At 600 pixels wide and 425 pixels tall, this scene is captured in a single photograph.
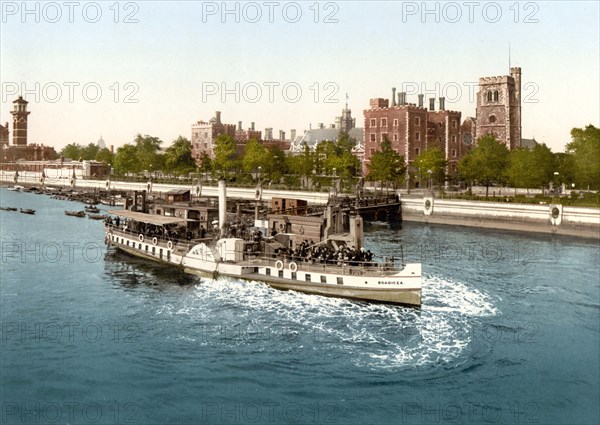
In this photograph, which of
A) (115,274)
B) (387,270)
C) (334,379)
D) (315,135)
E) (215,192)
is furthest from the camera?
(315,135)

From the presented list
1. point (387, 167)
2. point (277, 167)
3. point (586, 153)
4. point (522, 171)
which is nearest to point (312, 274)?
point (586, 153)

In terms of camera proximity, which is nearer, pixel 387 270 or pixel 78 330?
pixel 78 330

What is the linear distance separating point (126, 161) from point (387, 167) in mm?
80412

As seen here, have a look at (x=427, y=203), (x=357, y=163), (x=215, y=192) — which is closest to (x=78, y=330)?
(x=427, y=203)

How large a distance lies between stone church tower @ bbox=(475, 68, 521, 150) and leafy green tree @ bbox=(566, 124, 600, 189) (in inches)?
1560

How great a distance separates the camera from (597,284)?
46.5 meters

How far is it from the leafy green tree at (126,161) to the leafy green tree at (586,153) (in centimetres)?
11024

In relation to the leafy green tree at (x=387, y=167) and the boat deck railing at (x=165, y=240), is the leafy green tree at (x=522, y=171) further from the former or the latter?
the boat deck railing at (x=165, y=240)

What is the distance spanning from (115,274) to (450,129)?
10200cm

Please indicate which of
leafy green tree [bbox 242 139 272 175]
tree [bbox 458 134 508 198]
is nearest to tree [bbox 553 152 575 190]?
tree [bbox 458 134 508 198]

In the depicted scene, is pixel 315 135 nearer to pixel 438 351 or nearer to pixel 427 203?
pixel 427 203

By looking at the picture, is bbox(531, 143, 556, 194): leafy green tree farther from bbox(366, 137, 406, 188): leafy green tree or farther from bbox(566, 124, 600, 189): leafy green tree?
bbox(366, 137, 406, 188): leafy green tree

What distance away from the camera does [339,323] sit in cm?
3678

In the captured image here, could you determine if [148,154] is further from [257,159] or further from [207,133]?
[257,159]
